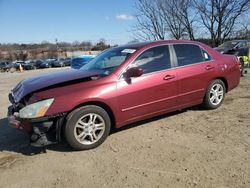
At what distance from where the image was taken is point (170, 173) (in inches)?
132

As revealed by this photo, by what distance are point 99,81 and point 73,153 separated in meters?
1.16

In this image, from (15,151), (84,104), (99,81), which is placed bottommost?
(15,151)

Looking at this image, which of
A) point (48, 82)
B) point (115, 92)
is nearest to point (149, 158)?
point (115, 92)

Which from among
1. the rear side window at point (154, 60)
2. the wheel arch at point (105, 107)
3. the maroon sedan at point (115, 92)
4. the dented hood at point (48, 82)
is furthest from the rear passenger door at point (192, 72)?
the dented hood at point (48, 82)

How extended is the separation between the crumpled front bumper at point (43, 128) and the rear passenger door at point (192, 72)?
2340 millimetres

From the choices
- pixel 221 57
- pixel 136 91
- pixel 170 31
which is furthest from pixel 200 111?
pixel 170 31

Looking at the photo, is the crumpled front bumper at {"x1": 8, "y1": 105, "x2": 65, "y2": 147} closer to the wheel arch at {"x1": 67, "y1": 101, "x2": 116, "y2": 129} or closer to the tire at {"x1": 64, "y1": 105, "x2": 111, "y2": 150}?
the tire at {"x1": 64, "y1": 105, "x2": 111, "y2": 150}

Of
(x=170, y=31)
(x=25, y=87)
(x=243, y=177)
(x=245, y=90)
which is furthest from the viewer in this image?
(x=170, y=31)

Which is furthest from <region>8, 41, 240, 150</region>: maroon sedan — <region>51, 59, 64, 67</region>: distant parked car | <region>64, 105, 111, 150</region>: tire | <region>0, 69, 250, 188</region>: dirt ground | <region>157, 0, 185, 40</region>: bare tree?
<region>51, 59, 64, 67</region>: distant parked car

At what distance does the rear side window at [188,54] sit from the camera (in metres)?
5.32

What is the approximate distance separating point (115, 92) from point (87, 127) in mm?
702

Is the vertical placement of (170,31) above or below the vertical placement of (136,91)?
above

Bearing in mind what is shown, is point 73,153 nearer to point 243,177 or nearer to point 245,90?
point 243,177

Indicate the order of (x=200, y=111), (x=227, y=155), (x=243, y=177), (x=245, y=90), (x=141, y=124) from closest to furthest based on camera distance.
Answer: (x=243, y=177), (x=227, y=155), (x=141, y=124), (x=200, y=111), (x=245, y=90)
